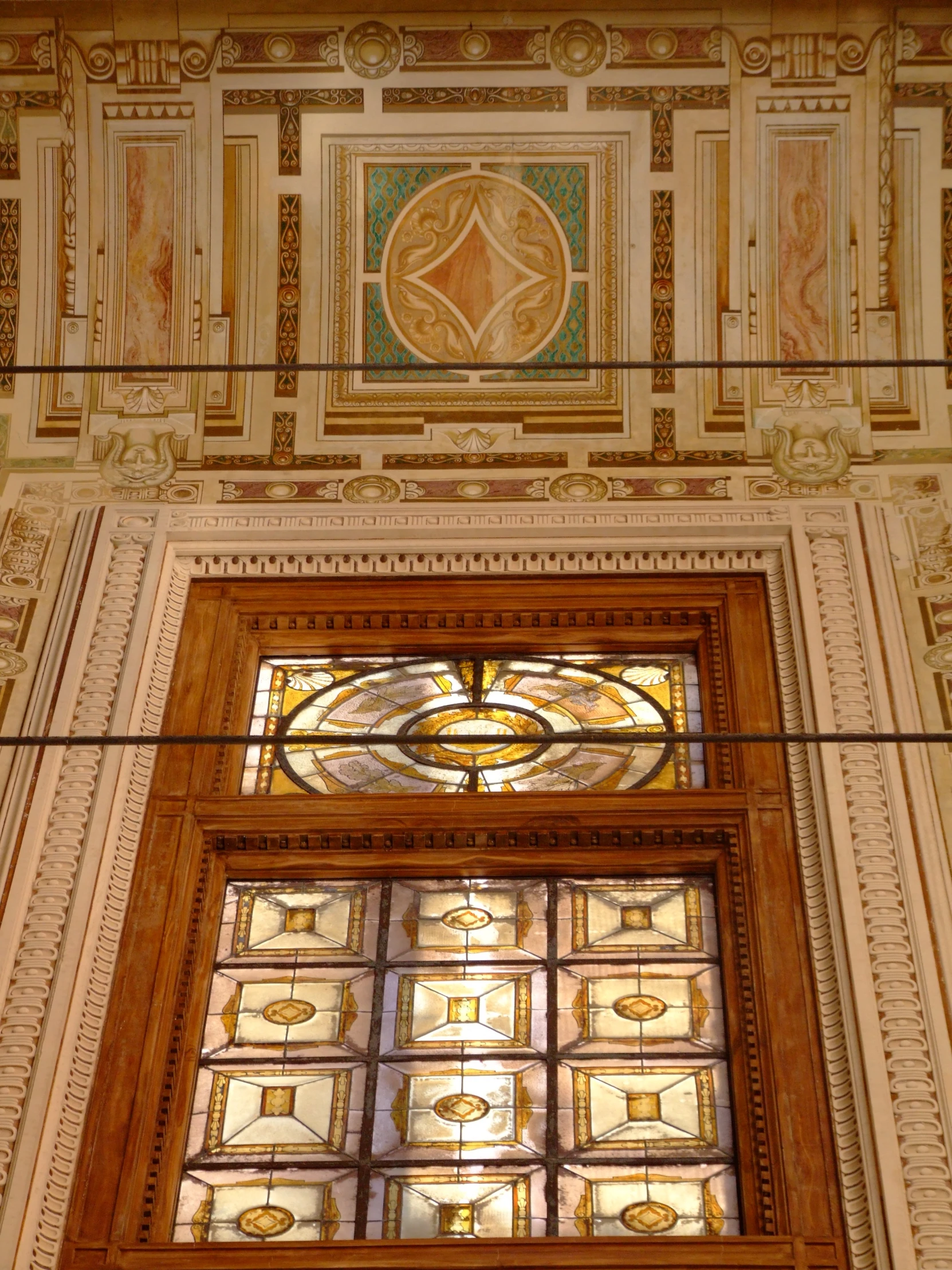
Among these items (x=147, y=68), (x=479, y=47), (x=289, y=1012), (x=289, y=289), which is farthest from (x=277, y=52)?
(x=289, y=1012)

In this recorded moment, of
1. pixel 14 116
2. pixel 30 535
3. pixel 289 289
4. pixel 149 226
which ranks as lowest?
pixel 30 535

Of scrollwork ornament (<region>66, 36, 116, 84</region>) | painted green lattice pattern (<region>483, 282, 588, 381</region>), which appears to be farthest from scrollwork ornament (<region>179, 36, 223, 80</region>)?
painted green lattice pattern (<region>483, 282, 588, 381</region>)

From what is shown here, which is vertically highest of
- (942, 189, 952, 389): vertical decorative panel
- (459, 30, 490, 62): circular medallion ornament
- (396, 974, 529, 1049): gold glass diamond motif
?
(459, 30, 490, 62): circular medallion ornament

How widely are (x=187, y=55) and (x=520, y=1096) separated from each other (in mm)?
4781

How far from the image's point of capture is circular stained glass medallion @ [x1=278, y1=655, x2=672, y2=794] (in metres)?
6.88

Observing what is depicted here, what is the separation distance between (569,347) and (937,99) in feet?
6.12

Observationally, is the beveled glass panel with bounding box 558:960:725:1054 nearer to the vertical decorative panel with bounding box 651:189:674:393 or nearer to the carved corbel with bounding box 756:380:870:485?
the carved corbel with bounding box 756:380:870:485

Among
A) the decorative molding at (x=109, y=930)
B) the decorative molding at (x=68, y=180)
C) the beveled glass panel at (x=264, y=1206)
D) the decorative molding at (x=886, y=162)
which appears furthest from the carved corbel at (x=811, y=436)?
the beveled glass panel at (x=264, y=1206)

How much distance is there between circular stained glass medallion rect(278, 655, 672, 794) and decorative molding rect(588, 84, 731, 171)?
2.30 meters

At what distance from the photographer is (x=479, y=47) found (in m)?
8.12

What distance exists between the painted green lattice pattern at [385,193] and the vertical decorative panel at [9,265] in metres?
1.49

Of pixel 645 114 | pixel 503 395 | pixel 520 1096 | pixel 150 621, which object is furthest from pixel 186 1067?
pixel 645 114

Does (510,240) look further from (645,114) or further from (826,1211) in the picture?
(826,1211)

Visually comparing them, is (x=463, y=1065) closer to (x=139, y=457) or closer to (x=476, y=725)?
(x=476, y=725)
